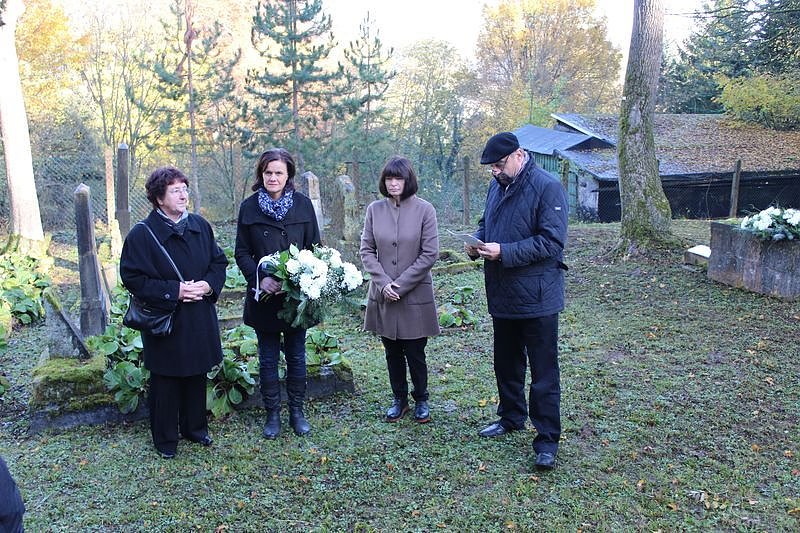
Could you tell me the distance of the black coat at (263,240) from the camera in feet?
13.9

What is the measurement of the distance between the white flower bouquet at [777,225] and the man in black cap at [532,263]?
179 inches

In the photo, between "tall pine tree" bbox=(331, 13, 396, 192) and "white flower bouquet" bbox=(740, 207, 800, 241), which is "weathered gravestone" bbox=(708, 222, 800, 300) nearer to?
"white flower bouquet" bbox=(740, 207, 800, 241)

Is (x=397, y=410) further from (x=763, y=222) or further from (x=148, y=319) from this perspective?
(x=763, y=222)

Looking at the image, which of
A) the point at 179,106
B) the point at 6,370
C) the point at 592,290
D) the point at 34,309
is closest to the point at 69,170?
the point at 179,106

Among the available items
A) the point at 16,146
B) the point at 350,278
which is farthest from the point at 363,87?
the point at 350,278

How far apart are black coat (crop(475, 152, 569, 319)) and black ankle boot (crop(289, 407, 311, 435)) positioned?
1514 millimetres

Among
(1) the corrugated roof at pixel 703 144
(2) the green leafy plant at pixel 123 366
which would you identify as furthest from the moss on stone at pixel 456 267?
(1) the corrugated roof at pixel 703 144

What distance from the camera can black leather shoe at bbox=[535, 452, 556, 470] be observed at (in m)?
3.80

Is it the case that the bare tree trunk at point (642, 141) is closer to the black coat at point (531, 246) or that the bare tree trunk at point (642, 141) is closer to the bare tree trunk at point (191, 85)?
the black coat at point (531, 246)

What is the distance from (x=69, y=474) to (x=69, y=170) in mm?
14897

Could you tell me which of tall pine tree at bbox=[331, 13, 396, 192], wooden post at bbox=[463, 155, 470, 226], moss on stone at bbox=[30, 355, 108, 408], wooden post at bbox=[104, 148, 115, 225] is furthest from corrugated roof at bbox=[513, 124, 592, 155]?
moss on stone at bbox=[30, 355, 108, 408]

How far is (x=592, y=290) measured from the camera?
27.6ft

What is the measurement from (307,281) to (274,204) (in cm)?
58

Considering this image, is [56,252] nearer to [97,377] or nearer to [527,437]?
[97,377]
